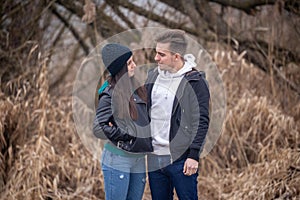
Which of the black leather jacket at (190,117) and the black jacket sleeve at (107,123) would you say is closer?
the black jacket sleeve at (107,123)

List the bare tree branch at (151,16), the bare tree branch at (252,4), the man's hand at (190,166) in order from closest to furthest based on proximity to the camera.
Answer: the man's hand at (190,166) < the bare tree branch at (252,4) < the bare tree branch at (151,16)

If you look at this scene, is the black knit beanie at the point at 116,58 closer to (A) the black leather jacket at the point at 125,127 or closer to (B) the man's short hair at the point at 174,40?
(A) the black leather jacket at the point at 125,127

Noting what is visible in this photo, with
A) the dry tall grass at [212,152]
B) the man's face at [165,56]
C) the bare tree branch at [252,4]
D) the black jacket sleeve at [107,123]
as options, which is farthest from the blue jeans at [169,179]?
the bare tree branch at [252,4]

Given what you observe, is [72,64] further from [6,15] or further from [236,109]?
[236,109]

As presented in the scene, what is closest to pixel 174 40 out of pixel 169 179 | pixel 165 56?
pixel 165 56

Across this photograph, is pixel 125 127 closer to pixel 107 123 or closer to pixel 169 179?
pixel 107 123

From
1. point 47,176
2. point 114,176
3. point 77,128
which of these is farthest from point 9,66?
point 114,176

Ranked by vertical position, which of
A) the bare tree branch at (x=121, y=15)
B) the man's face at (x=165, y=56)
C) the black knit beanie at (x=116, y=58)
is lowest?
the man's face at (x=165, y=56)

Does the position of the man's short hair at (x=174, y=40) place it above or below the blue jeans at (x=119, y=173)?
above

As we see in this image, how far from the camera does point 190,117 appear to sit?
3.00 metres

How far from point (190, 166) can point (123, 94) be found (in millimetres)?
539

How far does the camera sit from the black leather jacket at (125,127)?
9.29 feet

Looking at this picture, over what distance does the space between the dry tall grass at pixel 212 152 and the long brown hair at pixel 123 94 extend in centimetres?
Answer: 176

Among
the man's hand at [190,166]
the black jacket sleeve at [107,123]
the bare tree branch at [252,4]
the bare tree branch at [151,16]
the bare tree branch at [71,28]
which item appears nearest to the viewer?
the black jacket sleeve at [107,123]
